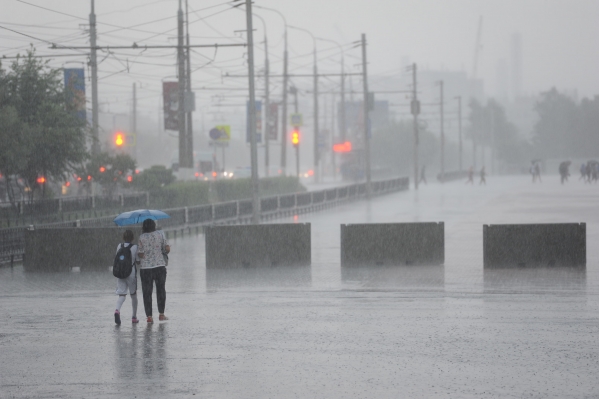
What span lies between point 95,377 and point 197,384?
3.84 ft

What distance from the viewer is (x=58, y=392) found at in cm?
942

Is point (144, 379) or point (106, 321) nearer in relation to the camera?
point (144, 379)

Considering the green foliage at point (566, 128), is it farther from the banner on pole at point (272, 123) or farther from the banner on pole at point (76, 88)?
the banner on pole at point (76, 88)

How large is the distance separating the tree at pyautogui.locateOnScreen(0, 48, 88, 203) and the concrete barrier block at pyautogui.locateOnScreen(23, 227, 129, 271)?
329 inches

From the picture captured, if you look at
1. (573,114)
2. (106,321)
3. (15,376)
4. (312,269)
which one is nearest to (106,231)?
(312,269)

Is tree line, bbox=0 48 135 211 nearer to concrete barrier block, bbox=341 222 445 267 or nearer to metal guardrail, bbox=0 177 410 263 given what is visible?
metal guardrail, bbox=0 177 410 263

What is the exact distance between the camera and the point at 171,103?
1583 inches

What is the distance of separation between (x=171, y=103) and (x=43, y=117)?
8836 mm

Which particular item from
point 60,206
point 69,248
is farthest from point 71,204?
point 69,248

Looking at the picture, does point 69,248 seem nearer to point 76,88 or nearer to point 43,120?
point 43,120

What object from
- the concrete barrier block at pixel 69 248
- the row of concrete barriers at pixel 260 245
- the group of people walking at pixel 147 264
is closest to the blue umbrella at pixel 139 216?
the group of people walking at pixel 147 264

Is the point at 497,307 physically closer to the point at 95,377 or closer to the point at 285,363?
the point at 285,363

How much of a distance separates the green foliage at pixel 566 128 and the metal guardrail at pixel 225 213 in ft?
320

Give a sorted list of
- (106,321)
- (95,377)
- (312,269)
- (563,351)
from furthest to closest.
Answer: (312,269) → (106,321) → (563,351) → (95,377)
